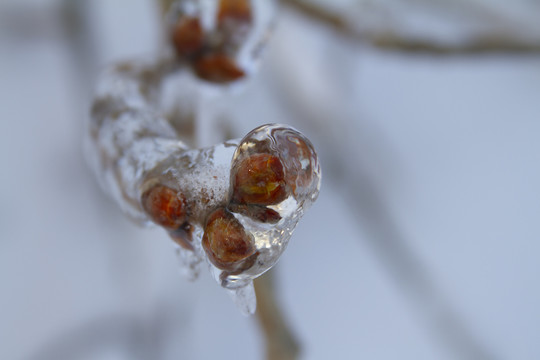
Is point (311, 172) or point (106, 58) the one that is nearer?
point (311, 172)

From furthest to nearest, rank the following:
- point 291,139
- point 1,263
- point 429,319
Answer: point 429,319, point 1,263, point 291,139

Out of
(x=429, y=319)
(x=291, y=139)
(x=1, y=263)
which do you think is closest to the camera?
(x=291, y=139)

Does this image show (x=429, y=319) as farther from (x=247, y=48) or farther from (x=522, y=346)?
Result: (x=247, y=48)

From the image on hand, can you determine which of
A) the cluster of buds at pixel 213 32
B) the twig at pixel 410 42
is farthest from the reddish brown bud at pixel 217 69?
the twig at pixel 410 42

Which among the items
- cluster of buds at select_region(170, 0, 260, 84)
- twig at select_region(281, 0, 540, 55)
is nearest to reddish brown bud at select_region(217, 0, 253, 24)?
cluster of buds at select_region(170, 0, 260, 84)

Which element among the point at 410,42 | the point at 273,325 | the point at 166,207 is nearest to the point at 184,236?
the point at 166,207

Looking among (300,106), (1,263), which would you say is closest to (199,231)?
(1,263)

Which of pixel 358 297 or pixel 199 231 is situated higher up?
pixel 199 231

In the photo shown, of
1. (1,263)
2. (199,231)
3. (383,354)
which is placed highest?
(199,231)
